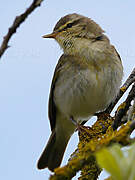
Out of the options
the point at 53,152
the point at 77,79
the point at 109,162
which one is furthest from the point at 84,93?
the point at 109,162

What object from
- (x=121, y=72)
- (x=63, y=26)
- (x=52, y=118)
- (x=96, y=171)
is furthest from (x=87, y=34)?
(x=96, y=171)

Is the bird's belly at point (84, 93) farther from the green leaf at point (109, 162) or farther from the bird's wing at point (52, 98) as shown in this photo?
the green leaf at point (109, 162)

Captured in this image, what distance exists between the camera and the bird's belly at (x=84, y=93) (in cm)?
423

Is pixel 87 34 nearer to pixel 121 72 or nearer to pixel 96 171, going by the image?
pixel 121 72

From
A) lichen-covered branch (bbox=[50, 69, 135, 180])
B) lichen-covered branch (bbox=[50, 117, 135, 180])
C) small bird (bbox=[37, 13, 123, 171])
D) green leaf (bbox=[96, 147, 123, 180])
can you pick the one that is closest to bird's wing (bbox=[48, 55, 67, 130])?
small bird (bbox=[37, 13, 123, 171])

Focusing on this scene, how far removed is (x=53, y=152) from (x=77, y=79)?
1114 mm

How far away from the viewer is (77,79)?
426cm

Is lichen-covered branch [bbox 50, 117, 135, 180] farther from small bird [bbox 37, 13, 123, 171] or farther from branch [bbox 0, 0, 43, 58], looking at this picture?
small bird [bbox 37, 13, 123, 171]

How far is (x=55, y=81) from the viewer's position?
4.82 meters

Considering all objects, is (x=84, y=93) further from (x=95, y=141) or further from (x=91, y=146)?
(x=91, y=146)

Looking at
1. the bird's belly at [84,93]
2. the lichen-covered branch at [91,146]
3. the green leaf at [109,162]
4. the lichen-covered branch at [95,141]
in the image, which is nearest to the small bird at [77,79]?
the bird's belly at [84,93]

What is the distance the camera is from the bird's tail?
416 centimetres

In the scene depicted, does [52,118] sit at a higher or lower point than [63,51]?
lower

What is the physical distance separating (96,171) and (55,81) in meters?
2.42
